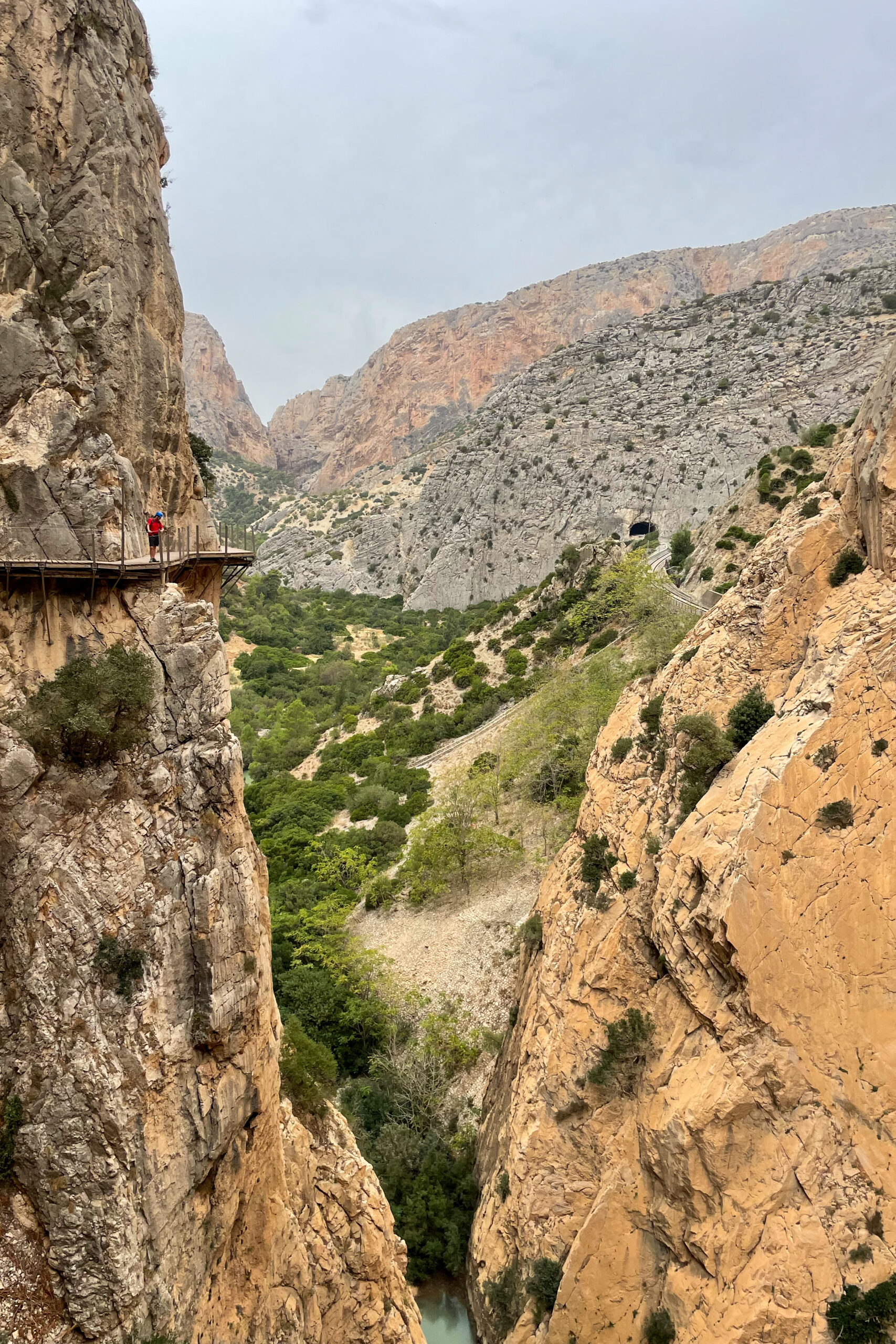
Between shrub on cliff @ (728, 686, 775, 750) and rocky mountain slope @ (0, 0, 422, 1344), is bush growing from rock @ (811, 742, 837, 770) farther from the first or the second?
rocky mountain slope @ (0, 0, 422, 1344)

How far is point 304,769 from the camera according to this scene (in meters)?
48.8

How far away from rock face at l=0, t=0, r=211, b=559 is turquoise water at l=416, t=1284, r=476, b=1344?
872 inches

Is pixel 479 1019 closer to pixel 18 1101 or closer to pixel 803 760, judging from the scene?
pixel 803 760

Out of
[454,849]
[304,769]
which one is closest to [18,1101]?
[454,849]

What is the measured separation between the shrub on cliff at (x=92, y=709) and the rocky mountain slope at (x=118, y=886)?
0.22 meters

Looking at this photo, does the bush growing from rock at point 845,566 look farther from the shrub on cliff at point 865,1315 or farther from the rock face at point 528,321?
the rock face at point 528,321

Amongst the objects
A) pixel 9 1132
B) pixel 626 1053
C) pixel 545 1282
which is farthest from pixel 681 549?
pixel 9 1132

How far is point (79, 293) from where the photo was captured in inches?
455

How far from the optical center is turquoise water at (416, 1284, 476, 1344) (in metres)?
18.1

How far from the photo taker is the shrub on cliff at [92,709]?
934cm

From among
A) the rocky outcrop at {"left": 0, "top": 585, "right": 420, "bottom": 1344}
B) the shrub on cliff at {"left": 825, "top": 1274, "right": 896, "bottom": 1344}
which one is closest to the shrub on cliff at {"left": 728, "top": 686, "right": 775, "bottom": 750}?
the shrub on cliff at {"left": 825, "top": 1274, "right": 896, "bottom": 1344}

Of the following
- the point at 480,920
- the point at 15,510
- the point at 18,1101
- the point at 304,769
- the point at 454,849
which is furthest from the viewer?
the point at 304,769

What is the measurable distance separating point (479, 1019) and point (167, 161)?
28079mm

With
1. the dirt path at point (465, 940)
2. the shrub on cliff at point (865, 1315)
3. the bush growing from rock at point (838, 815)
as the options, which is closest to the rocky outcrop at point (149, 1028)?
the shrub on cliff at point (865, 1315)
